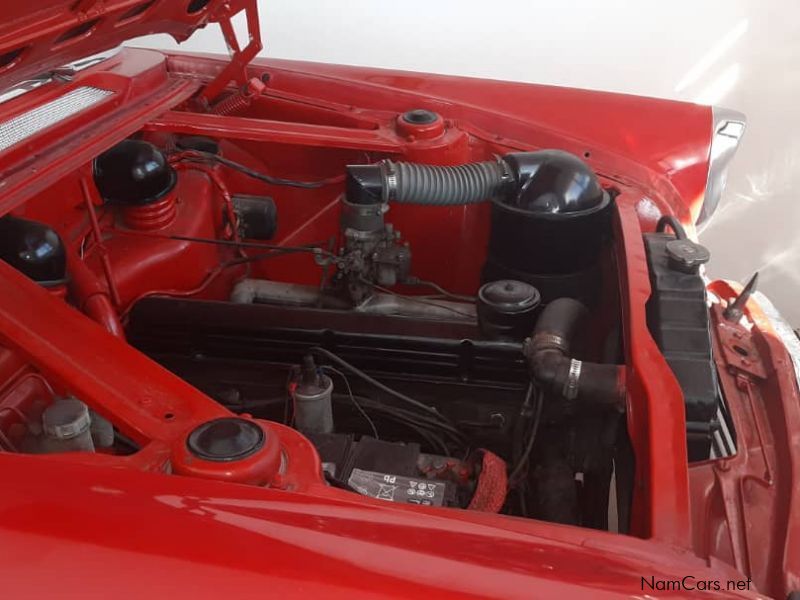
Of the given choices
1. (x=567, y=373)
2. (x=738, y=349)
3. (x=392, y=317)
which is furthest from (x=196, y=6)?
(x=738, y=349)

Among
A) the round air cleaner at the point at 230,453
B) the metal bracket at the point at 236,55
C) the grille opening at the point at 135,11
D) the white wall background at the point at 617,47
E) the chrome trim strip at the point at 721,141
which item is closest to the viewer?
the round air cleaner at the point at 230,453

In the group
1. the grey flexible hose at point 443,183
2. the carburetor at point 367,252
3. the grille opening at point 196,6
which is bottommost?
the carburetor at point 367,252

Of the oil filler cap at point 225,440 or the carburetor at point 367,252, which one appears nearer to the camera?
the oil filler cap at point 225,440

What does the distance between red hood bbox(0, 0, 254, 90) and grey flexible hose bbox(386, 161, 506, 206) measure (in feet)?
1.41

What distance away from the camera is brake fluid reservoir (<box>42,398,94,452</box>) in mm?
845

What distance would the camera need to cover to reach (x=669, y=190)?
1.51 meters

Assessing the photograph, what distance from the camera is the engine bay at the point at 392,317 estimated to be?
3.21 feet

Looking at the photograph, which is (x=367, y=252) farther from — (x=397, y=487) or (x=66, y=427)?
(x=66, y=427)

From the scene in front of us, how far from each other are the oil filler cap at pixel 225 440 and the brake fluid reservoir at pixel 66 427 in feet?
0.61

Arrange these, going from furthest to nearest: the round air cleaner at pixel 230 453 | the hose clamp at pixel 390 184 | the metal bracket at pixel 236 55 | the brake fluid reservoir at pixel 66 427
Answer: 1. the metal bracket at pixel 236 55
2. the hose clamp at pixel 390 184
3. the brake fluid reservoir at pixel 66 427
4. the round air cleaner at pixel 230 453

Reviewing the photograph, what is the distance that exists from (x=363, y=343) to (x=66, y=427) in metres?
0.48

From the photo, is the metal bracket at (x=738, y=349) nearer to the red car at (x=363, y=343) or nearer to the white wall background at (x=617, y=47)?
the red car at (x=363, y=343)

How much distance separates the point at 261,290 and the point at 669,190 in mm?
856

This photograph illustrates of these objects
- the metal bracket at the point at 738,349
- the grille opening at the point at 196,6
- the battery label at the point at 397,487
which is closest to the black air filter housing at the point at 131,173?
the grille opening at the point at 196,6
